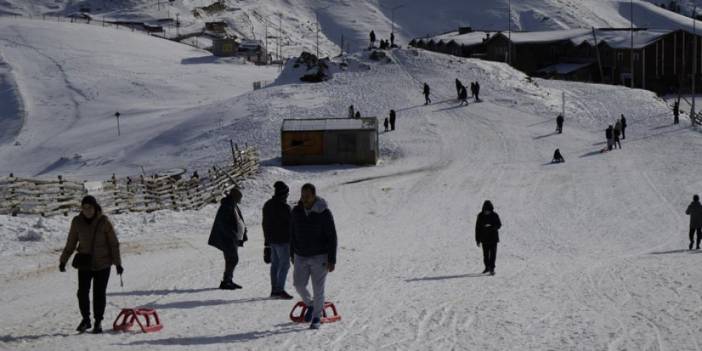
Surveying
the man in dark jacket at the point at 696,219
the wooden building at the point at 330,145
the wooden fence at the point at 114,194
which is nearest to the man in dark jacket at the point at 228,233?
the wooden fence at the point at 114,194

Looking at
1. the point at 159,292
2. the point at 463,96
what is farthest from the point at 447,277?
the point at 463,96

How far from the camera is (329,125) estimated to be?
4912cm

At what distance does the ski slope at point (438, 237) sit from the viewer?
1216cm

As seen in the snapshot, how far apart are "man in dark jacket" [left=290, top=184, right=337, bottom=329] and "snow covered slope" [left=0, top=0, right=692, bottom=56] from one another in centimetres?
12631

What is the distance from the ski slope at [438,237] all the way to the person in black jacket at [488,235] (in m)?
0.28

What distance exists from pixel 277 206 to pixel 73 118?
64.0 metres

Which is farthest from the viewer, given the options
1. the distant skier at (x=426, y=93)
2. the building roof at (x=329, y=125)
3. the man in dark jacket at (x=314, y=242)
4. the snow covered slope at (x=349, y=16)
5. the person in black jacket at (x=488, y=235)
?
the snow covered slope at (x=349, y=16)

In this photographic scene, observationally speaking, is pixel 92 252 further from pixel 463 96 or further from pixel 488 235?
pixel 463 96

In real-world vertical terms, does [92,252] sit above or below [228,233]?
above

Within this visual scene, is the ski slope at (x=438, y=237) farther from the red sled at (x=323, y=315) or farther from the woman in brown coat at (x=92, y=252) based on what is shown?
the woman in brown coat at (x=92, y=252)

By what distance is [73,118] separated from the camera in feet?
247

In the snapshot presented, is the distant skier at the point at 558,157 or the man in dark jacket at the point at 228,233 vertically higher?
the man in dark jacket at the point at 228,233

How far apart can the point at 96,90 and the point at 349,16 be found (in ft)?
320

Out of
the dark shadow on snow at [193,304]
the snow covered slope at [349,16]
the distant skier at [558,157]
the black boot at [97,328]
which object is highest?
the snow covered slope at [349,16]
